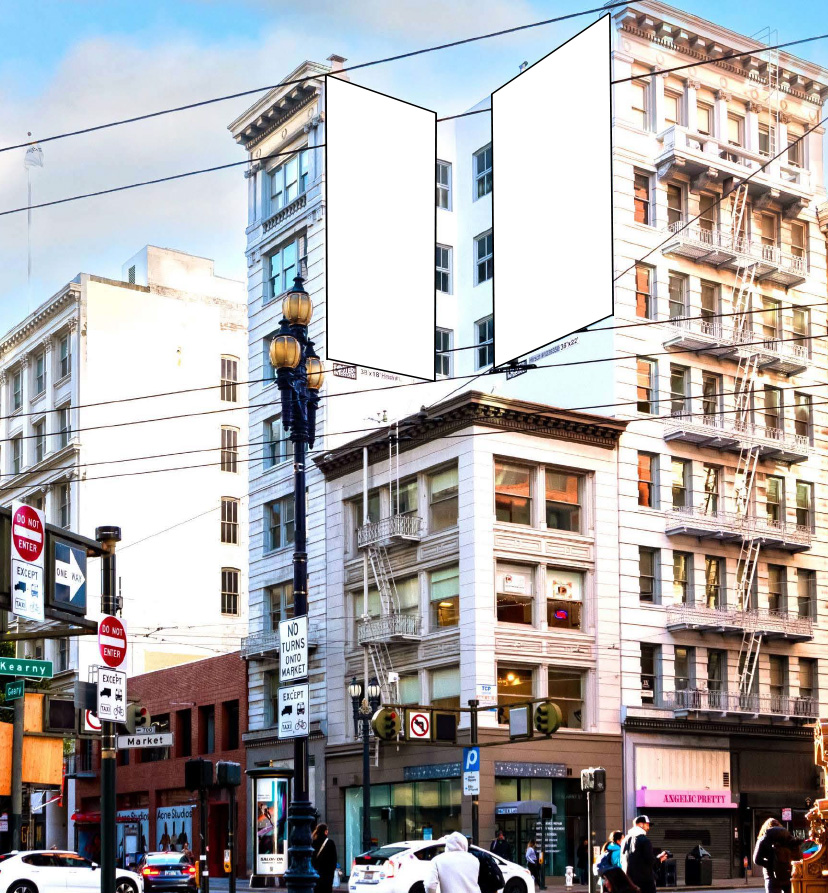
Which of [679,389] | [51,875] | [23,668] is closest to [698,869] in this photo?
[679,389]

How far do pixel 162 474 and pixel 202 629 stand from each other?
27.5 feet

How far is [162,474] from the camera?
77938 millimetres

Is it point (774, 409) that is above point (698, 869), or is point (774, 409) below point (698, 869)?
above

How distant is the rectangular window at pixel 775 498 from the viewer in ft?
186

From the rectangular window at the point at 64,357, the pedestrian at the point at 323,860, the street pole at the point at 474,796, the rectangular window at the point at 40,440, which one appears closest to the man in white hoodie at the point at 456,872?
the pedestrian at the point at 323,860

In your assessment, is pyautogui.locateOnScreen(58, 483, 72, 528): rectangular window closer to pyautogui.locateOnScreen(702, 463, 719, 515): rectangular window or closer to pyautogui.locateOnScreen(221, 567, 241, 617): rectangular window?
pyautogui.locateOnScreen(221, 567, 241, 617): rectangular window

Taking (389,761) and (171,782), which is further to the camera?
(171,782)

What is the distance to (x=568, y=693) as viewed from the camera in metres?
50.5

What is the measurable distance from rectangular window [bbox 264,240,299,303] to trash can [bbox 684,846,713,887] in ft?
87.8

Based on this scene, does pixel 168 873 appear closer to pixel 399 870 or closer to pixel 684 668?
pixel 399 870

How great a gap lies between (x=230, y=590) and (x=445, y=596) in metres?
30.4

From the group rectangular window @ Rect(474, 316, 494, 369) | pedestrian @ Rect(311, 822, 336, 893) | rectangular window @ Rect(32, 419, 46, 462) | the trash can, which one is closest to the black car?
pedestrian @ Rect(311, 822, 336, 893)

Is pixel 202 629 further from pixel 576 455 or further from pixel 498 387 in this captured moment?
pixel 576 455

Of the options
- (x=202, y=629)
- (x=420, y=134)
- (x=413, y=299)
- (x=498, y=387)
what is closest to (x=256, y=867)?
(x=413, y=299)
